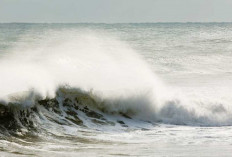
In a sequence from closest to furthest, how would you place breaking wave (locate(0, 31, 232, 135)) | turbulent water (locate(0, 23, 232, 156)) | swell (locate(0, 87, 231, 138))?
turbulent water (locate(0, 23, 232, 156))
swell (locate(0, 87, 231, 138))
breaking wave (locate(0, 31, 232, 135))

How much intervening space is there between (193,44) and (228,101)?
80.2 ft

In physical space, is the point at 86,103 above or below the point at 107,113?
above

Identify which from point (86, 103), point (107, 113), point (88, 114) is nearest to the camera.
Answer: point (88, 114)

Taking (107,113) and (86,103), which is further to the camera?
(86,103)

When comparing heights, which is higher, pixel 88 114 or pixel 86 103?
pixel 86 103

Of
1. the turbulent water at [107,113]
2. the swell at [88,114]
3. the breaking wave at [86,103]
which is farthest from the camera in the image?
the breaking wave at [86,103]

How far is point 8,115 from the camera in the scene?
10.3m

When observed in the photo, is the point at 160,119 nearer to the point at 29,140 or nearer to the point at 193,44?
the point at 29,140

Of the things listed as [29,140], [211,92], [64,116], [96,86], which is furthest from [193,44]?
[29,140]

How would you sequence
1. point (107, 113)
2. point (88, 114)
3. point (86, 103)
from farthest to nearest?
point (86, 103) → point (107, 113) → point (88, 114)

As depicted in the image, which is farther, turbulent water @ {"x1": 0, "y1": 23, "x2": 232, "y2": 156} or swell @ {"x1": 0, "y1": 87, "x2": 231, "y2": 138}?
swell @ {"x1": 0, "y1": 87, "x2": 231, "y2": 138}

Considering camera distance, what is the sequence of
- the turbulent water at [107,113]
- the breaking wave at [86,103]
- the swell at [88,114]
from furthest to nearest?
1. the breaking wave at [86,103]
2. the swell at [88,114]
3. the turbulent water at [107,113]

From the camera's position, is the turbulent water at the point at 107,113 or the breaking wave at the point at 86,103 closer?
the turbulent water at the point at 107,113

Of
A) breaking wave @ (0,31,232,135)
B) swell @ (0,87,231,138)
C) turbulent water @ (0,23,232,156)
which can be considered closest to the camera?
turbulent water @ (0,23,232,156)
